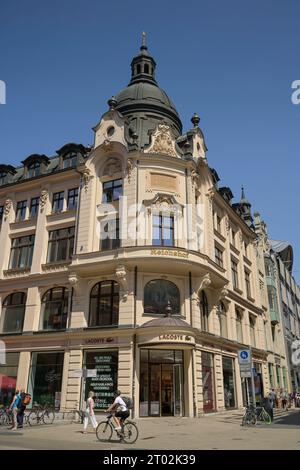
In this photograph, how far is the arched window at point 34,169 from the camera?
35250 millimetres

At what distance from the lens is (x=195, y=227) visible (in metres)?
29.0

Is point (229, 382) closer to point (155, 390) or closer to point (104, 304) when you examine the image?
point (155, 390)

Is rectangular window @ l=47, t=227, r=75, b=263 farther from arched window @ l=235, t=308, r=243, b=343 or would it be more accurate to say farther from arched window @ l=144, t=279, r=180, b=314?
arched window @ l=235, t=308, r=243, b=343

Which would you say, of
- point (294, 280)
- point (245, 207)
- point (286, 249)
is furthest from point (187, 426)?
point (294, 280)

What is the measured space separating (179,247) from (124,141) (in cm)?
946

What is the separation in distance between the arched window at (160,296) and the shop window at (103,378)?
3.69 meters

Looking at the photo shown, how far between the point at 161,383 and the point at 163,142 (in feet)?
55.2

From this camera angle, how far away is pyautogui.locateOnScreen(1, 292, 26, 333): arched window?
101ft

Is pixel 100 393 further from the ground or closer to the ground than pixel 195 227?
closer to the ground

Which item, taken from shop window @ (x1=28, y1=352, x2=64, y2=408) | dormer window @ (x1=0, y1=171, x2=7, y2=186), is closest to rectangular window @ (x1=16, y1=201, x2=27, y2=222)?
dormer window @ (x1=0, y1=171, x2=7, y2=186)

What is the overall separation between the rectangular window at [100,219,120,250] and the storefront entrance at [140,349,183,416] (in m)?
7.50

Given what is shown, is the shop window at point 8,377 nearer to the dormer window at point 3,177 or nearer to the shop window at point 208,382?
the shop window at point 208,382

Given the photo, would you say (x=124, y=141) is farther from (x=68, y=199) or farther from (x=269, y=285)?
(x=269, y=285)

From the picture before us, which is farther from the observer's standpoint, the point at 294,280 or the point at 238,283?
the point at 294,280
